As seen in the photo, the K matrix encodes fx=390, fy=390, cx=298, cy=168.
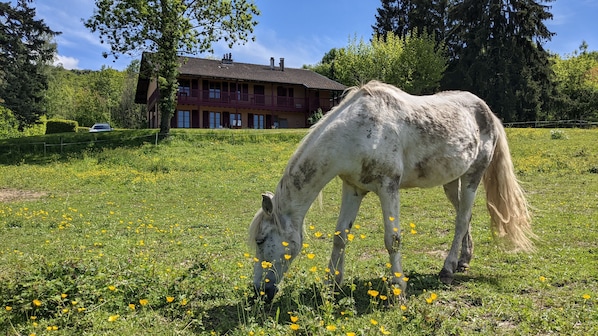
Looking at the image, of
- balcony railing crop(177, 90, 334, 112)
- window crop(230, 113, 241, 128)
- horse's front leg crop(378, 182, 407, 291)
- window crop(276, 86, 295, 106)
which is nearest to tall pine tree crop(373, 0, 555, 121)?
balcony railing crop(177, 90, 334, 112)

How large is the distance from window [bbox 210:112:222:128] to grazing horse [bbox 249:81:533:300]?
38.0 metres

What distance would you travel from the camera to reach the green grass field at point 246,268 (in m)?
3.49

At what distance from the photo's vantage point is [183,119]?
40250 millimetres

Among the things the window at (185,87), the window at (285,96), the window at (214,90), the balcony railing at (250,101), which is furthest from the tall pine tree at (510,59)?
the window at (185,87)

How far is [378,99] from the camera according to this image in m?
4.24

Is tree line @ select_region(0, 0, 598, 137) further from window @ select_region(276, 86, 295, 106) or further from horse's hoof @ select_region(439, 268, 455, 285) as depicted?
horse's hoof @ select_region(439, 268, 455, 285)

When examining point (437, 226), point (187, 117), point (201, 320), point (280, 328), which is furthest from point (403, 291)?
point (187, 117)

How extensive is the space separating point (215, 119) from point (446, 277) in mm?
38879

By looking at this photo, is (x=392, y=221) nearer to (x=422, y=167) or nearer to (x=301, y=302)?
(x=422, y=167)

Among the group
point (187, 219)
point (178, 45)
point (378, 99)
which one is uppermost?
point (178, 45)

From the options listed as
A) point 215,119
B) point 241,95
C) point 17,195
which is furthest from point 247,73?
point 17,195

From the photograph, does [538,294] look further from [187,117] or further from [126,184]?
[187,117]

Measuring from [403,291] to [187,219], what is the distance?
275 inches

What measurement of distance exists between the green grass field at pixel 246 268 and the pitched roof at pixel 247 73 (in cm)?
2562
